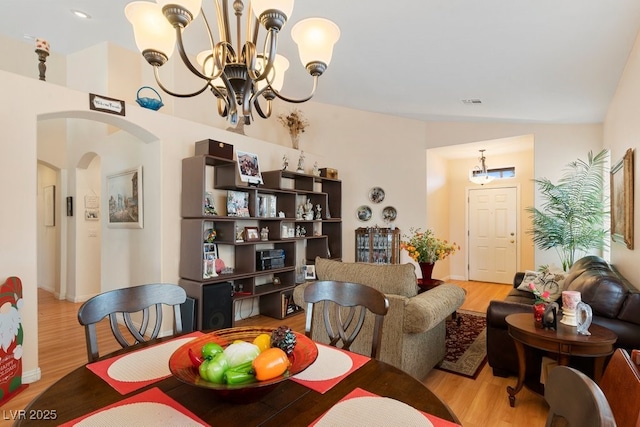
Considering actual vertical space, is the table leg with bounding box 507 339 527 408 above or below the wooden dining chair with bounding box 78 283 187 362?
below

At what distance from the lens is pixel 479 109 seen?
4473 mm

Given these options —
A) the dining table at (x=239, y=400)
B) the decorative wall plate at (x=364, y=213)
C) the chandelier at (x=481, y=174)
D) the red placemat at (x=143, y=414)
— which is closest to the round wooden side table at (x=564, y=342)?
the dining table at (x=239, y=400)

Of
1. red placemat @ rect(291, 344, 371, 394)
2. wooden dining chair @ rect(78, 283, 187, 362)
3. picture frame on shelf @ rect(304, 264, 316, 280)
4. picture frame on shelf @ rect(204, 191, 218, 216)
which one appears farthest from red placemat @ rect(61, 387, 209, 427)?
picture frame on shelf @ rect(304, 264, 316, 280)

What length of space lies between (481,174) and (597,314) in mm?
4571

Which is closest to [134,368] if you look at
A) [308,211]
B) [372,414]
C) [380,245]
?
[372,414]

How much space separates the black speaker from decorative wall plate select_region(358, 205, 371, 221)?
9.36ft

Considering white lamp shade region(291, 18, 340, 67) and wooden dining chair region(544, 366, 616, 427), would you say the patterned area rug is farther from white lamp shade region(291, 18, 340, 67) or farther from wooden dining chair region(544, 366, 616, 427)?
white lamp shade region(291, 18, 340, 67)

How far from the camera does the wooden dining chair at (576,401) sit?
0.54 m

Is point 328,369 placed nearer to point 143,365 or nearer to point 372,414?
point 372,414

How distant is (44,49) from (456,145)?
5459 millimetres

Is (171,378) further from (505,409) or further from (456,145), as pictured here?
(456,145)

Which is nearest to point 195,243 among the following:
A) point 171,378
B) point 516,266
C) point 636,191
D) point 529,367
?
point 171,378

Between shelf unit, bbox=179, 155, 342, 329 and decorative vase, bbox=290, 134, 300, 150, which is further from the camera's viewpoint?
decorative vase, bbox=290, 134, 300, 150

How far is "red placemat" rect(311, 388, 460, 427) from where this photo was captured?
92 cm
